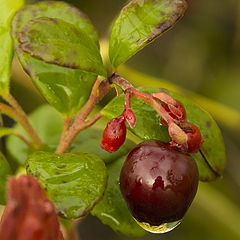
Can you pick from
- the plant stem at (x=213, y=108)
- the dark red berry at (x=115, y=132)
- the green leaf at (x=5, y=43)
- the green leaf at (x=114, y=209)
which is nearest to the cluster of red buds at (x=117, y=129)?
the dark red berry at (x=115, y=132)

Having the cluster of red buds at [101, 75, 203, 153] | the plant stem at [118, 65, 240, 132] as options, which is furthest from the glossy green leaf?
the plant stem at [118, 65, 240, 132]

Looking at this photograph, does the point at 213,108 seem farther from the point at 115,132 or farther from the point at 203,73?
the point at 115,132

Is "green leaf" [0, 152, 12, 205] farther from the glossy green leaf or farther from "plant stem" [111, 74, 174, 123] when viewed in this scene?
"plant stem" [111, 74, 174, 123]

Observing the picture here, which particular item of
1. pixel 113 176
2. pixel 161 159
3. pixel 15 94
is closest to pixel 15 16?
pixel 113 176

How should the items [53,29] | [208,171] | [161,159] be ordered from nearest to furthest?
[161,159], [53,29], [208,171]

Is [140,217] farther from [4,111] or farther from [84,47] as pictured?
[4,111]

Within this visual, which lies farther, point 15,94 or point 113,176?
point 15,94

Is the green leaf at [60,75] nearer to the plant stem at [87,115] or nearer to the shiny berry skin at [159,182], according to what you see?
the plant stem at [87,115]
